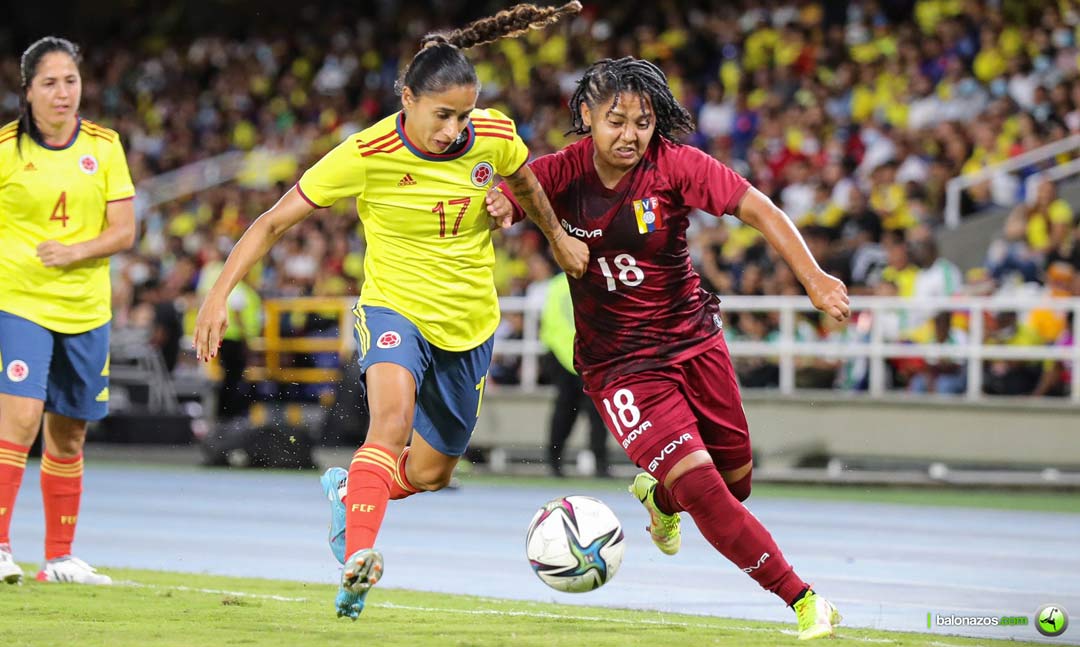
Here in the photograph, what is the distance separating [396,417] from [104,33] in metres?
30.4

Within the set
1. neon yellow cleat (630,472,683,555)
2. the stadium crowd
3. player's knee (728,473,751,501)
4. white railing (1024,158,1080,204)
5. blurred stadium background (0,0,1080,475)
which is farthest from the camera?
white railing (1024,158,1080,204)

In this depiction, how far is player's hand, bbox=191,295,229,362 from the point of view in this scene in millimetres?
6258

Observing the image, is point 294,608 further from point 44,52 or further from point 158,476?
point 158,476

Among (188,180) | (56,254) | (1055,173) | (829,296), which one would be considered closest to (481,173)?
(829,296)

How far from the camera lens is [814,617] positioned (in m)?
6.05

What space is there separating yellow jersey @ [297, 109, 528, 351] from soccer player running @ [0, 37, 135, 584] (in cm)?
199

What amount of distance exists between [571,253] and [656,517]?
177cm

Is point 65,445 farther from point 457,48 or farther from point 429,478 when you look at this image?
point 457,48

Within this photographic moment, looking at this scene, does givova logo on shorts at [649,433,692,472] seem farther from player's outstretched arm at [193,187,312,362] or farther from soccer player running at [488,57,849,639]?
player's outstretched arm at [193,187,312,362]

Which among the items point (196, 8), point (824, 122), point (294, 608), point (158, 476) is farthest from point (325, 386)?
point (196, 8)

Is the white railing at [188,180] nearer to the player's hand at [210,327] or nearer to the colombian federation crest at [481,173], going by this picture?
the colombian federation crest at [481,173]

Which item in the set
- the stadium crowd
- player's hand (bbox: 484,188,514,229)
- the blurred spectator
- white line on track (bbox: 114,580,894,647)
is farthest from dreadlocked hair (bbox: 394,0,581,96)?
the stadium crowd

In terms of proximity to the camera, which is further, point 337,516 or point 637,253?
point 337,516

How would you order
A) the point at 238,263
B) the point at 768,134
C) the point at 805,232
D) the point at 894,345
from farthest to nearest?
the point at 768,134, the point at 805,232, the point at 894,345, the point at 238,263
